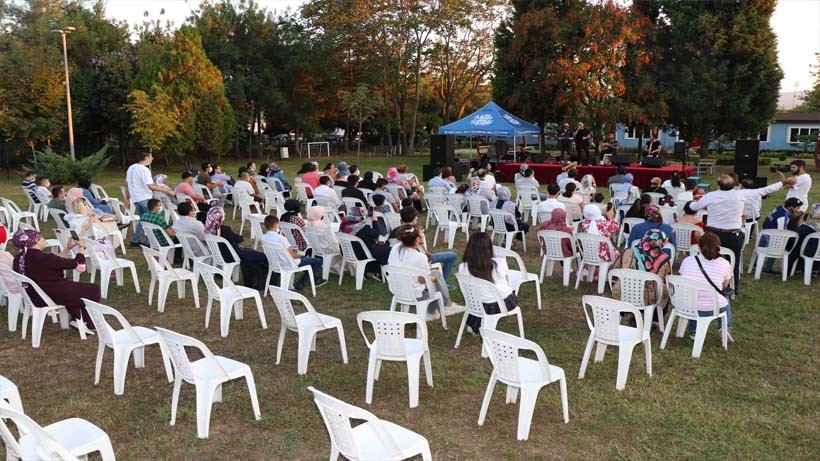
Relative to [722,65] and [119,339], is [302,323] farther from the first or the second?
[722,65]

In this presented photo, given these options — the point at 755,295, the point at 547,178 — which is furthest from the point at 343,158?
the point at 755,295

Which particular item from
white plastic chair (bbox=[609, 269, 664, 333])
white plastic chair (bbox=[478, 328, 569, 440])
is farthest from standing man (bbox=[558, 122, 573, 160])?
white plastic chair (bbox=[478, 328, 569, 440])

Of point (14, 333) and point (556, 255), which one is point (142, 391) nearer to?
point (14, 333)

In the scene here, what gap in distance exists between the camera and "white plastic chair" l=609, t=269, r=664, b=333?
5379 millimetres

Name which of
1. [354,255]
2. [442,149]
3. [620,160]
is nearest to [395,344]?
[354,255]

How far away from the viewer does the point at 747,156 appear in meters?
17.0

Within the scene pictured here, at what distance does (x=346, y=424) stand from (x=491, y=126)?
59.0ft

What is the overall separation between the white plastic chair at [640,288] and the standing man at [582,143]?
14555mm

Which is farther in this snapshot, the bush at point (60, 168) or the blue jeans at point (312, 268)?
the bush at point (60, 168)

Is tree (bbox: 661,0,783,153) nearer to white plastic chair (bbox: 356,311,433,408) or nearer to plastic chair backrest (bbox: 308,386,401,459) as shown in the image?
white plastic chair (bbox: 356,311,433,408)

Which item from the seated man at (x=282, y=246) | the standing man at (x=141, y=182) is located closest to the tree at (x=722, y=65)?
the standing man at (x=141, y=182)

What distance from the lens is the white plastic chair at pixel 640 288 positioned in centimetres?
538

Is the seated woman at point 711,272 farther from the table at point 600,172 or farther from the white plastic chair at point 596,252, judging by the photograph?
the table at point 600,172

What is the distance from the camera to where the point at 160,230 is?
7977 millimetres
